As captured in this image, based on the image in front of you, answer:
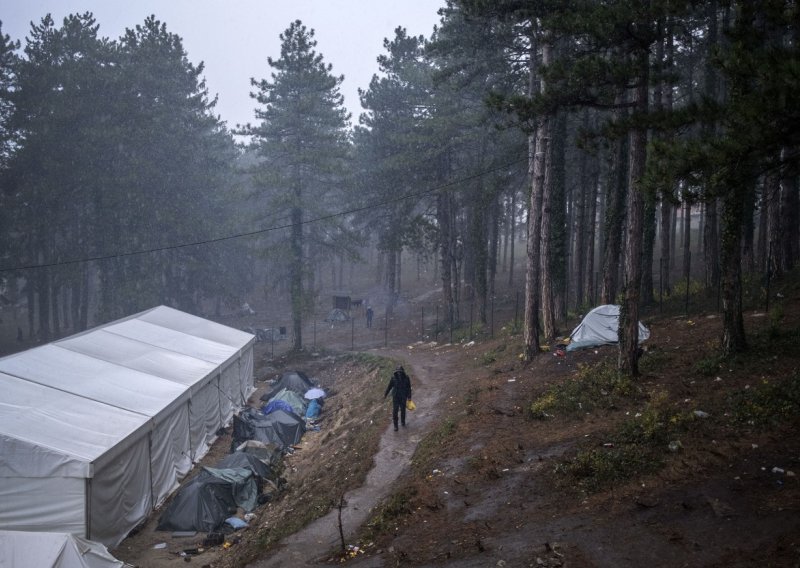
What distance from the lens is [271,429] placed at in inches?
787

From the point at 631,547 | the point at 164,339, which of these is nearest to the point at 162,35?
the point at 164,339

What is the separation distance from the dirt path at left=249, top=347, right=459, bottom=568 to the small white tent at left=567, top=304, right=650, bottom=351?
14.4ft

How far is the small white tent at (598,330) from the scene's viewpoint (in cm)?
1736

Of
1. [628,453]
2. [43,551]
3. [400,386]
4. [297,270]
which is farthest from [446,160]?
[43,551]

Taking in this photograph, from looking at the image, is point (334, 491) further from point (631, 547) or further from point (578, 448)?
point (631, 547)

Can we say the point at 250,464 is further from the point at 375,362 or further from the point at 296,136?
the point at 296,136

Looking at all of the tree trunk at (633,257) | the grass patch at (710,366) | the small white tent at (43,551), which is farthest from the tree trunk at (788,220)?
the small white tent at (43,551)

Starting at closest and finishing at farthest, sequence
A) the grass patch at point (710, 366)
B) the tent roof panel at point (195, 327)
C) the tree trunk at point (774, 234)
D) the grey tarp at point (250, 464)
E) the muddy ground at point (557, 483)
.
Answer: the muddy ground at point (557, 483) → the grass patch at point (710, 366) → the grey tarp at point (250, 464) → the tree trunk at point (774, 234) → the tent roof panel at point (195, 327)

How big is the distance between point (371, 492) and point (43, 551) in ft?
18.4

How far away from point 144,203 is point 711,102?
37593mm

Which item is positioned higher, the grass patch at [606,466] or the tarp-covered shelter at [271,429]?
the grass patch at [606,466]

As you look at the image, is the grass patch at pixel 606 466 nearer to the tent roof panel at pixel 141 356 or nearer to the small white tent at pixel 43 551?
the small white tent at pixel 43 551

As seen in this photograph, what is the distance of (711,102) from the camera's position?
31.3 ft

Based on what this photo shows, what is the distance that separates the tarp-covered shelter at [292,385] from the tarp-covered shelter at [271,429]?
187 inches
